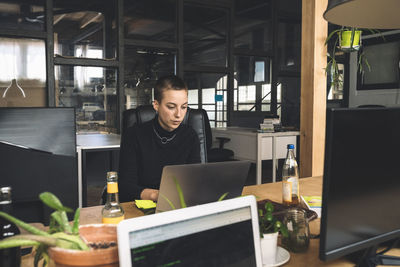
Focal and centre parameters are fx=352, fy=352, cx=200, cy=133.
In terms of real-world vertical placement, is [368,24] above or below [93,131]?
above

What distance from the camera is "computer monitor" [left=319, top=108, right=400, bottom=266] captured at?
757 millimetres

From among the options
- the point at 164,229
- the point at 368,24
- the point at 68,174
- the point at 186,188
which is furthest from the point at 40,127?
the point at 368,24

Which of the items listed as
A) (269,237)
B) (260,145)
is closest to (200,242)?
(269,237)

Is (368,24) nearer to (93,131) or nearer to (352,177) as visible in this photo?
(352,177)

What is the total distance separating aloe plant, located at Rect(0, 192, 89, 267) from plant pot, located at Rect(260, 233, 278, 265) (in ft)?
1.54

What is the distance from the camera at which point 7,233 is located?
29.5 inches

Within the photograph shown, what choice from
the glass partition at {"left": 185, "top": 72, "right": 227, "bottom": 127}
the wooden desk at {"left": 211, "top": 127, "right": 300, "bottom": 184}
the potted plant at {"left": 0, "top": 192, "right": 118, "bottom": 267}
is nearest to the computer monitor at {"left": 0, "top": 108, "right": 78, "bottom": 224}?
the potted plant at {"left": 0, "top": 192, "right": 118, "bottom": 267}

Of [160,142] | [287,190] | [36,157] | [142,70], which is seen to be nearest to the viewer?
[36,157]

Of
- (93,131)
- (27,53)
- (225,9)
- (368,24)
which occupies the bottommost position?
(93,131)

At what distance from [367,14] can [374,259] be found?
0.78 meters

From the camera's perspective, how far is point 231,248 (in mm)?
676

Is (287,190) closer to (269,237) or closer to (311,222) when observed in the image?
(311,222)

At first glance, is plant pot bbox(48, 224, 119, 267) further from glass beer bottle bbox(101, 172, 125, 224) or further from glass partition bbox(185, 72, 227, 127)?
glass partition bbox(185, 72, 227, 127)

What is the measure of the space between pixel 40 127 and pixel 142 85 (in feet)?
12.9
